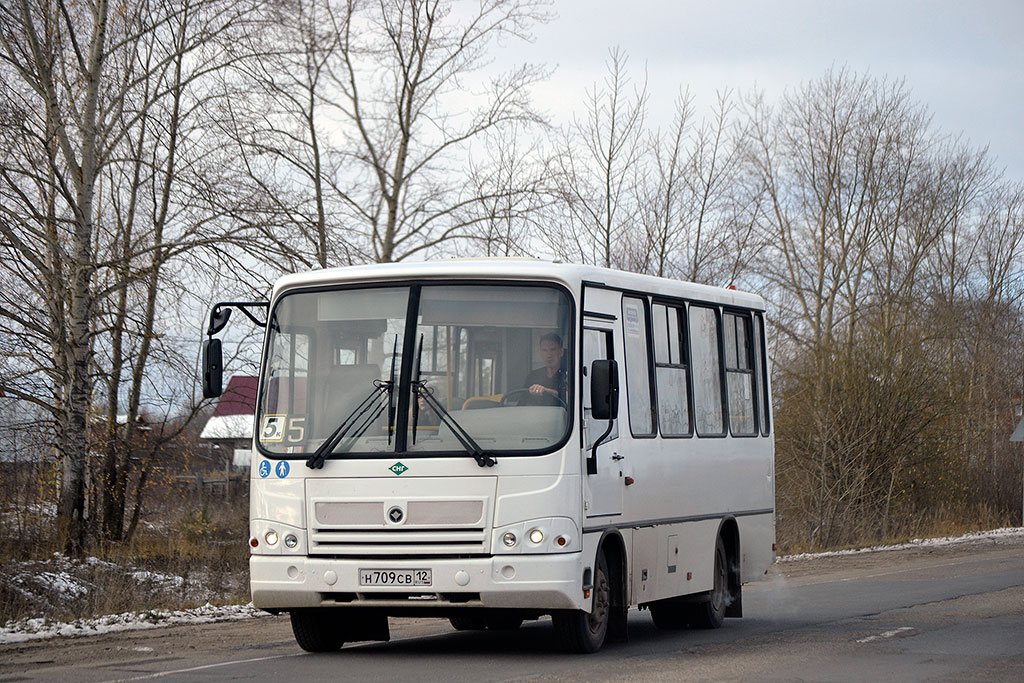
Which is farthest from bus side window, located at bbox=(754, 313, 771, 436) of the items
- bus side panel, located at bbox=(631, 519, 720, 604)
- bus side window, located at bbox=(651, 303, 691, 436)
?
bus side window, located at bbox=(651, 303, 691, 436)

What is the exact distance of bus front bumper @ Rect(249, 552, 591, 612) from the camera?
9.88 metres

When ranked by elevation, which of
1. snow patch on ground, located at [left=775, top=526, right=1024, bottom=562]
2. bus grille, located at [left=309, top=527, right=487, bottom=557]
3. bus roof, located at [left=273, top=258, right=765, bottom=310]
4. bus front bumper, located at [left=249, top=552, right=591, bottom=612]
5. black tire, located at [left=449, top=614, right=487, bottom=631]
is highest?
bus roof, located at [left=273, top=258, right=765, bottom=310]

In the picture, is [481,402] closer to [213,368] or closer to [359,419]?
[359,419]

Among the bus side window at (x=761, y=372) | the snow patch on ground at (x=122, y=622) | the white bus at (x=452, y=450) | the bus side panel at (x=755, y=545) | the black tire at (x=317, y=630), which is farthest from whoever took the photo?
the bus side window at (x=761, y=372)

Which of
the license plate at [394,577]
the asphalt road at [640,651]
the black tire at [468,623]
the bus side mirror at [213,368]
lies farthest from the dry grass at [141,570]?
the license plate at [394,577]

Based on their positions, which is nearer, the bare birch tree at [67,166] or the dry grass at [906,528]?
the bare birch tree at [67,166]

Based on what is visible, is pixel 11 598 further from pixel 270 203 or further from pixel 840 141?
pixel 840 141

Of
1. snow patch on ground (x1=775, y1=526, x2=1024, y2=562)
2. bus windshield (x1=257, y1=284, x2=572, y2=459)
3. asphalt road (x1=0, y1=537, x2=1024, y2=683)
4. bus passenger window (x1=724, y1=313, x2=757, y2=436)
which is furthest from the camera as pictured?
snow patch on ground (x1=775, y1=526, x2=1024, y2=562)

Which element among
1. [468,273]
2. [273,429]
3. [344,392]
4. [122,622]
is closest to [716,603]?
[468,273]

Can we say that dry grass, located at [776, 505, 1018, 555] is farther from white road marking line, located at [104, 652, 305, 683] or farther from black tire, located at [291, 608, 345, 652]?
white road marking line, located at [104, 652, 305, 683]

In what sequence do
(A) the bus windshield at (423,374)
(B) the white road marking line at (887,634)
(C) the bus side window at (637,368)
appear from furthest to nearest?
(B) the white road marking line at (887,634) → (C) the bus side window at (637,368) → (A) the bus windshield at (423,374)

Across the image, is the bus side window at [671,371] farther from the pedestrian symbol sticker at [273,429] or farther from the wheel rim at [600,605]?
the pedestrian symbol sticker at [273,429]

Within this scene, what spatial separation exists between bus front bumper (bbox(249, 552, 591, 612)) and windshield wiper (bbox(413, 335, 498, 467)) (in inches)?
28.7

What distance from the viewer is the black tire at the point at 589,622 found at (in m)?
10.4
